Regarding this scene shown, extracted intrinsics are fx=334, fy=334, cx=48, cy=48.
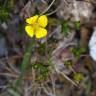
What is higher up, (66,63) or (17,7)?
(17,7)

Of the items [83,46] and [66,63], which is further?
[83,46]

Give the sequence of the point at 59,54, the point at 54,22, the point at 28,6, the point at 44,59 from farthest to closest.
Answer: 1. the point at 59,54
2. the point at 54,22
3. the point at 44,59
4. the point at 28,6

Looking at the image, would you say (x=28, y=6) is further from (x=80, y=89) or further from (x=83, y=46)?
(x=80, y=89)

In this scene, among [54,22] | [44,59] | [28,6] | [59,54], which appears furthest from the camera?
[59,54]

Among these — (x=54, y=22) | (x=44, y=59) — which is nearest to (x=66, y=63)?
(x=44, y=59)

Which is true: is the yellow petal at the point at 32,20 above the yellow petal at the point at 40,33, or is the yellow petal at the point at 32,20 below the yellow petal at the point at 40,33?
above

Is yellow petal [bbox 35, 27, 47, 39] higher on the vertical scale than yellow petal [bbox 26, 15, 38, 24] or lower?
lower

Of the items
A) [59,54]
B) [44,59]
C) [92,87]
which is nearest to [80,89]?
[92,87]

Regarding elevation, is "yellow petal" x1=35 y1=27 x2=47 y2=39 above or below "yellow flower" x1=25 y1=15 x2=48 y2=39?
below

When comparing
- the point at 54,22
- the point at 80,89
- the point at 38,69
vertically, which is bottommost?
the point at 80,89

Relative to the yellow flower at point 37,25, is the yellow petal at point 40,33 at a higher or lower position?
lower
